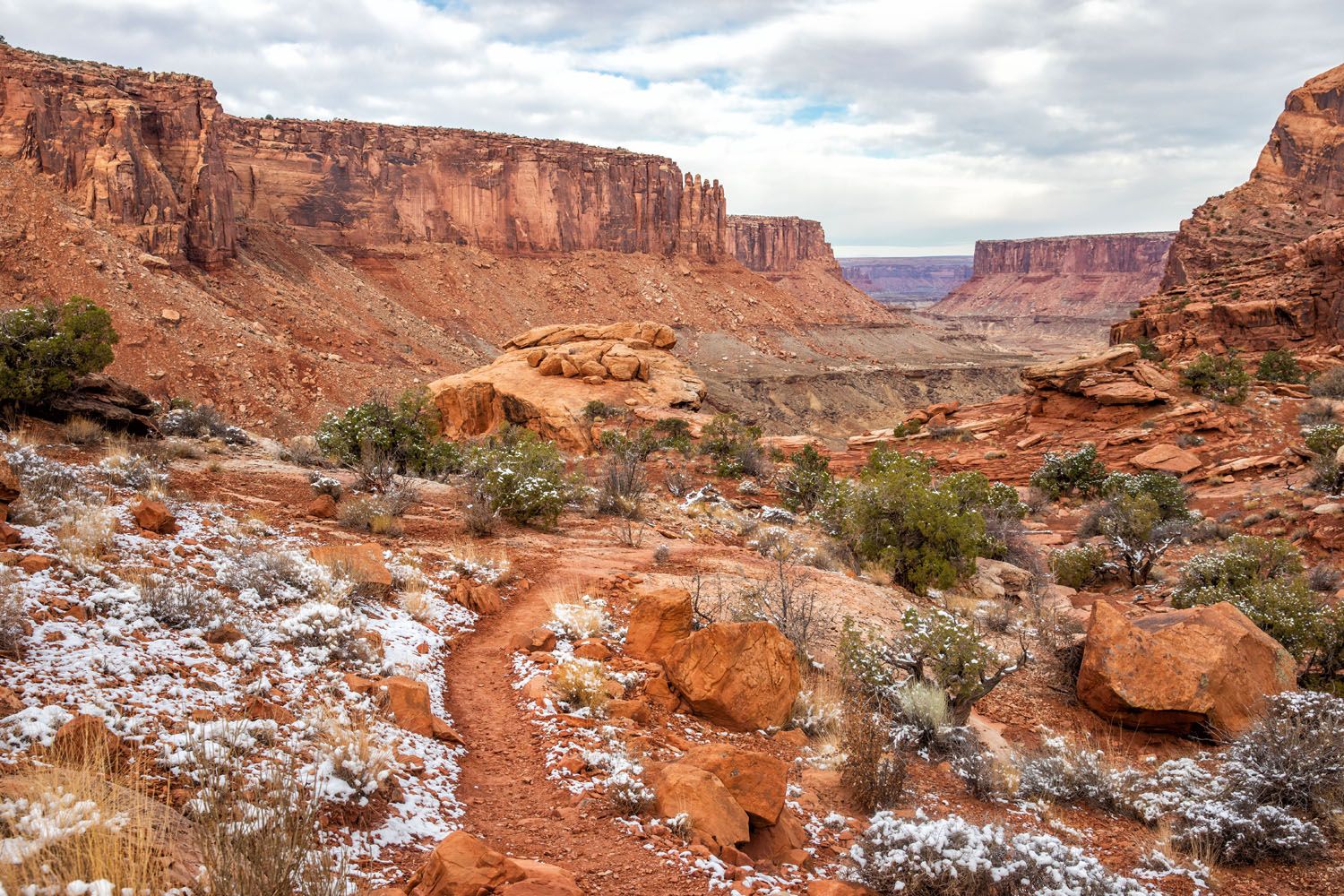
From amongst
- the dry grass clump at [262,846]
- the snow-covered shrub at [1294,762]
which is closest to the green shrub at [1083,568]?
the snow-covered shrub at [1294,762]

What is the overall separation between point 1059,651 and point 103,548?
8.78 metres

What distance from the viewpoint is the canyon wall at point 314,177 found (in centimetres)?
3812

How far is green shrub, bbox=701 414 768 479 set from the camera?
23719mm

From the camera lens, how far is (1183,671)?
7066 millimetres

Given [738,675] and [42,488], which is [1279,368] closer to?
[738,675]

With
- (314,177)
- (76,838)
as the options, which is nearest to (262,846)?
(76,838)

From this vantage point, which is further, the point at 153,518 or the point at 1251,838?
the point at 153,518

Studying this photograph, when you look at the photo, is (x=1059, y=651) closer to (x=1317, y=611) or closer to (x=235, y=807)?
(x=1317, y=611)

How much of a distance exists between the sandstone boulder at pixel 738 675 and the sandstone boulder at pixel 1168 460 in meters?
21.7

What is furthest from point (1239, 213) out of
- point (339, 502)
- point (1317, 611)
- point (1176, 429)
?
point (339, 502)

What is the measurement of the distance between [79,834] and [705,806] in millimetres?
2769

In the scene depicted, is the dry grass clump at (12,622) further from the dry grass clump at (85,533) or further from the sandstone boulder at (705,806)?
the sandstone boulder at (705,806)

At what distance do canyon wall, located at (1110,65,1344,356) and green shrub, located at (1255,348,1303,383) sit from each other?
12.4ft

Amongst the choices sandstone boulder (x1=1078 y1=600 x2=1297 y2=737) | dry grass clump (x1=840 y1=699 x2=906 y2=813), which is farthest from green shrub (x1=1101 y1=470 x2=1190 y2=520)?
dry grass clump (x1=840 y1=699 x2=906 y2=813)
